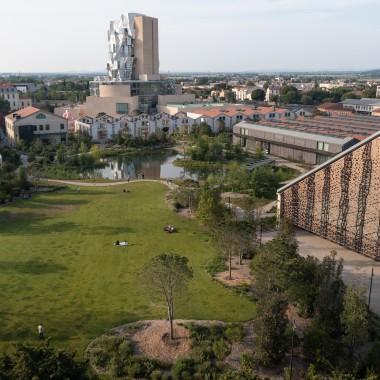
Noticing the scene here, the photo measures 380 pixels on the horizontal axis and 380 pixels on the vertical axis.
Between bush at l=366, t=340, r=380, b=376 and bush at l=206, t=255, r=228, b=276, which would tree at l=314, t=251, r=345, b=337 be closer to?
bush at l=366, t=340, r=380, b=376

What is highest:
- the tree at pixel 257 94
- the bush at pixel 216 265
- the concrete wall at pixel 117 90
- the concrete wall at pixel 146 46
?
the concrete wall at pixel 146 46

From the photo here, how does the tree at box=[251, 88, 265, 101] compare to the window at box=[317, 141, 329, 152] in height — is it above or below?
above

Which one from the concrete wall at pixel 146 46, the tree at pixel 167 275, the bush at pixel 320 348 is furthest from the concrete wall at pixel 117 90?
the bush at pixel 320 348

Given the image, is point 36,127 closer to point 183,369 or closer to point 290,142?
point 290,142

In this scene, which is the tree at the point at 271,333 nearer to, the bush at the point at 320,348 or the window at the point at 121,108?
the bush at the point at 320,348

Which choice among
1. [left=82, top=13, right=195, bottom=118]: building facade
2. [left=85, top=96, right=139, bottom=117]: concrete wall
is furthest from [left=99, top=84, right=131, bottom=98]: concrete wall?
[left=85, top=96, right=139, bottom=117]: concrete wall
